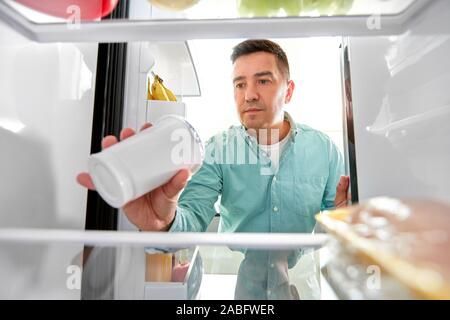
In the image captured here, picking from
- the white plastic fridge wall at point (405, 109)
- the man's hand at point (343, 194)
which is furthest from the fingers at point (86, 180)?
the man's hand at point (343, 194)

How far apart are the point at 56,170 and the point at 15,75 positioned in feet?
0.64

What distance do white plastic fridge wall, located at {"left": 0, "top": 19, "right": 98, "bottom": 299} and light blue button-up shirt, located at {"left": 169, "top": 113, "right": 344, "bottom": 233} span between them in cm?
43

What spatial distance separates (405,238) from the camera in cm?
37

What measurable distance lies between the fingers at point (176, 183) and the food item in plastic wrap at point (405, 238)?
0.22m

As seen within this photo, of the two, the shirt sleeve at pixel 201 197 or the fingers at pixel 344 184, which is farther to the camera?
the shirt sleeve at pixel 201 197

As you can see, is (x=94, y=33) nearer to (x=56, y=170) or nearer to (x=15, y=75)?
(x=15, y=75)

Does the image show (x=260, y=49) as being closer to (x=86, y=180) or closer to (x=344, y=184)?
(x=344, y=184)

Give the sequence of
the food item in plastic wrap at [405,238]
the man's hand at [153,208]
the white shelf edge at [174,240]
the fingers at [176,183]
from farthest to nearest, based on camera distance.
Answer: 1. the man's hand at [153,208]
2. the fingers at [176,183]
3. the white shelf edge at [174,240]
4. the food item in plastic wrap at [405,238]

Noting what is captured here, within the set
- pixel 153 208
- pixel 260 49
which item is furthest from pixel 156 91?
pixel 260 49

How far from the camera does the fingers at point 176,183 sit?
1.70 ft

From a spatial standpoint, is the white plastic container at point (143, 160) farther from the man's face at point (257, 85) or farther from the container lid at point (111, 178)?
the man's face at point (257, 85)

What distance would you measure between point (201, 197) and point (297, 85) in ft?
3.85

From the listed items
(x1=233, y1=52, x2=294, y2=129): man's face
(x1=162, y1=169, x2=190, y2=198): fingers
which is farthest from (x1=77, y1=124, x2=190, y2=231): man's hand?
(x1=233, y1=52, x2=294, y2=129): man's face
